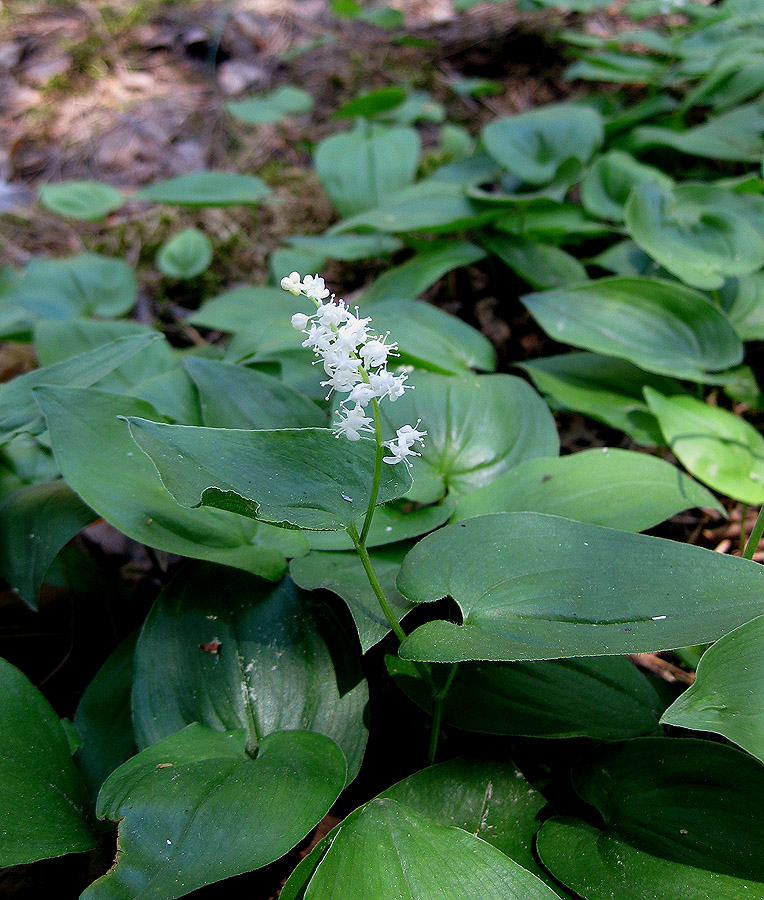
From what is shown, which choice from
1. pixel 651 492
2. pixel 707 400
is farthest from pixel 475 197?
pixel 651 492

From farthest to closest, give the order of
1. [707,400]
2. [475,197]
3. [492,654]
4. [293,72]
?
[293,72], [475,197], [707,400], [492,654]

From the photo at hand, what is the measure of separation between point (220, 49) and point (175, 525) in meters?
5.16

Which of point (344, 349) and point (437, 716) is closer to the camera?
point (344, 349)

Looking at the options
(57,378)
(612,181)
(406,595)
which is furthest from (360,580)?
(612,181)

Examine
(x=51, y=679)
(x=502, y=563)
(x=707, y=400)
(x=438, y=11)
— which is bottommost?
(x=51, y=679)

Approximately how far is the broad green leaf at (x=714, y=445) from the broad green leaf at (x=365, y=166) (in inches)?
79.3

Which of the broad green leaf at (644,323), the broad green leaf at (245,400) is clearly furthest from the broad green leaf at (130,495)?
the broad green leaf at (644,323)

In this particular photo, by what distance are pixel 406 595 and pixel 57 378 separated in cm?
120

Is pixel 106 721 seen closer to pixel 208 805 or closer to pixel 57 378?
pixel 208 805

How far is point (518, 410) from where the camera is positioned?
1.84m

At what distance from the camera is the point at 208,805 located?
1091mm

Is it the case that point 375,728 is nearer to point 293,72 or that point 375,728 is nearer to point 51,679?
point 51,679

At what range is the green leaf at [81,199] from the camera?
11.1ft

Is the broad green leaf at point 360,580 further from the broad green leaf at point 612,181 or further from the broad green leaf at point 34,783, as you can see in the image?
the broad green leaf at point 612,181
